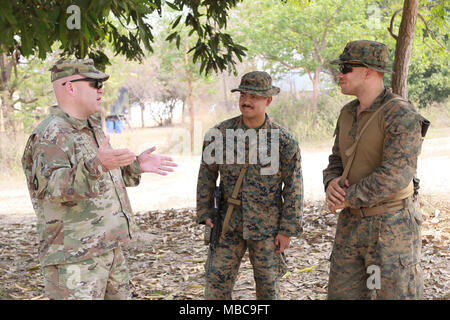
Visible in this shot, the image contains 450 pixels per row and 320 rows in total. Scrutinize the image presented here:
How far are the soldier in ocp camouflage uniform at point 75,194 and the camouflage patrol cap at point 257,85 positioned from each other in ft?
3.04

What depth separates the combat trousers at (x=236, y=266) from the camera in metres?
3.18

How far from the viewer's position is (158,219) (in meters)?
7.76

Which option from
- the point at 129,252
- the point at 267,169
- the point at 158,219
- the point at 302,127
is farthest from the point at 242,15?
the point at 267,169

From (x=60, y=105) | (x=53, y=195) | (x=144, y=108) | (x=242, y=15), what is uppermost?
(x=242, y=15)

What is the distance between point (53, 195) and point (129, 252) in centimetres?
387

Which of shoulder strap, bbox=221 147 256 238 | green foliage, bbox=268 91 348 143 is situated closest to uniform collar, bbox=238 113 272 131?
shoulder strap, bbox=221 147 256 238

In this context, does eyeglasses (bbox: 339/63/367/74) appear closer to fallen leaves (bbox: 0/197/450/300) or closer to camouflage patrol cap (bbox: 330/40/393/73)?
camouflage patrol cap (bbox: 330/40/393/73)

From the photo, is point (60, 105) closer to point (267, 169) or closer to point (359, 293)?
point (267, 169)

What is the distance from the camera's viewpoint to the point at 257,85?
3.21 meters

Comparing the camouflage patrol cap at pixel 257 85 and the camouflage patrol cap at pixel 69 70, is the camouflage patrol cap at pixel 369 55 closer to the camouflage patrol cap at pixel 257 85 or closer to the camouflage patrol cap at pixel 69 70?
the camouflage patrol cap at pixel 257 85

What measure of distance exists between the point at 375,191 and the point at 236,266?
3.71 ft

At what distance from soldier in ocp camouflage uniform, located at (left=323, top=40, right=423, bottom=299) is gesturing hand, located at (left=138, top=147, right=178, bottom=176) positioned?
1.05 metres

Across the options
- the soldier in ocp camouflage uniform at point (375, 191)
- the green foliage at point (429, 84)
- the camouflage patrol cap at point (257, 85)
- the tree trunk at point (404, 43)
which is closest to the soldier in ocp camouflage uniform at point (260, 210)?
the camouflage patrol cap at point (257, 85)

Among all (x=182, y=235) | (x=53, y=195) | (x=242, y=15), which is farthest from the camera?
(x=242, y=15)
